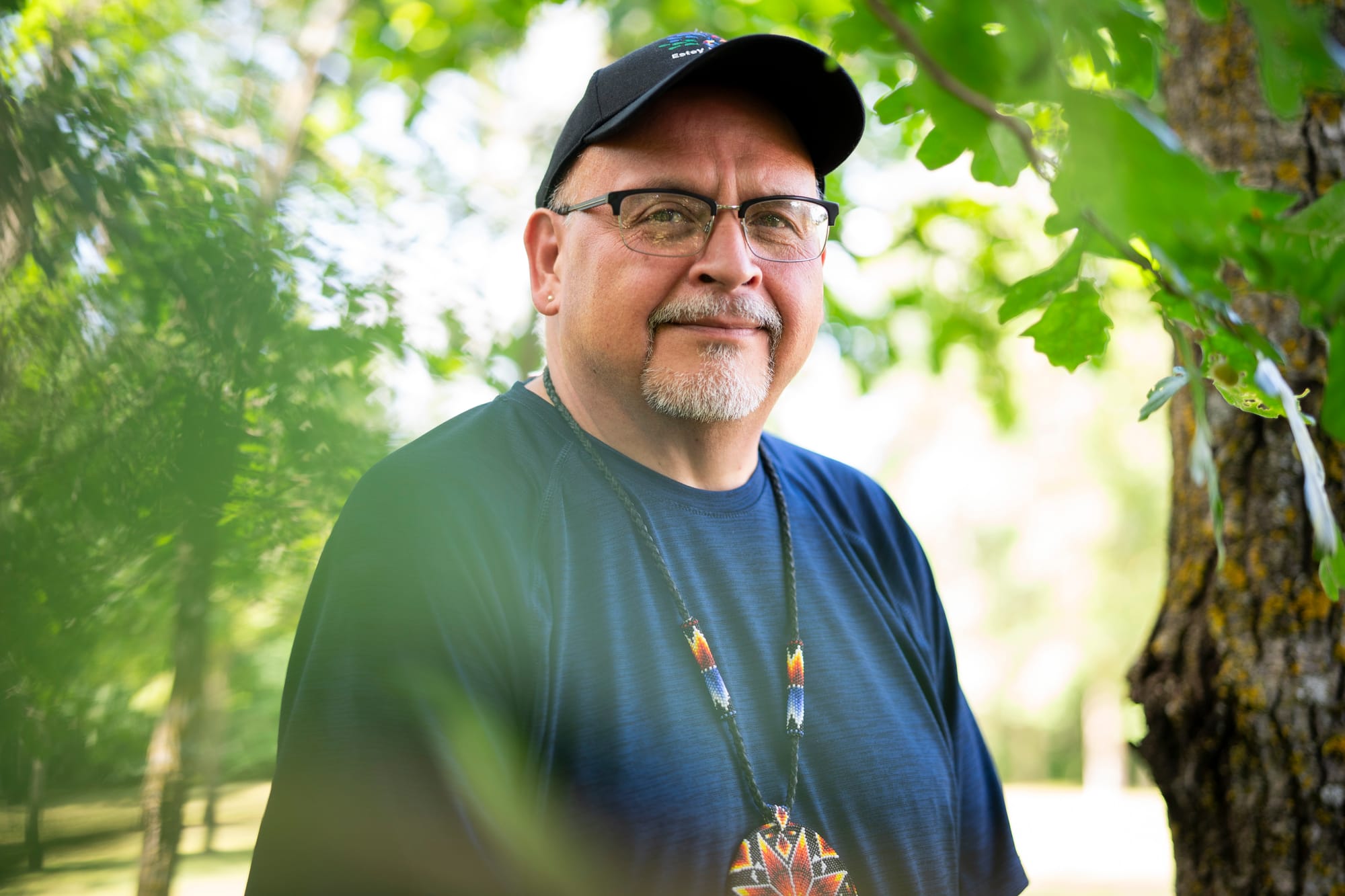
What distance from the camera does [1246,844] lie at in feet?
7.79

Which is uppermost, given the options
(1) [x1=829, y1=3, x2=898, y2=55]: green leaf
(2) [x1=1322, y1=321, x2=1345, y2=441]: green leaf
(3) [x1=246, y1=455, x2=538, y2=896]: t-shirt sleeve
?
(1) [x1=829, y1=3, x2=898, y2=55]: green leaf

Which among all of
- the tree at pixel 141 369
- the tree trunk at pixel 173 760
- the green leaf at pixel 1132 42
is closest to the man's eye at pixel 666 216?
the tree at pixel 141 369

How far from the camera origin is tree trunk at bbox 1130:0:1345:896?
2.30 meters

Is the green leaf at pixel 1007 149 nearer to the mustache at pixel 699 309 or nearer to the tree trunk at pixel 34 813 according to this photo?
the mustache at pixel 699 309

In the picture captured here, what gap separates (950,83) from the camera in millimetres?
885

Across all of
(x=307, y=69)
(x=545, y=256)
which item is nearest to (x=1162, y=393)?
(x=545, y=256)

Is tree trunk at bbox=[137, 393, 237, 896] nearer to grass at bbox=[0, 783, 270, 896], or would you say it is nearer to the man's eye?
grass at bbox=[0, 783, 270, 896]

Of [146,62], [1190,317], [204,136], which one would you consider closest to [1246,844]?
[1190,317]

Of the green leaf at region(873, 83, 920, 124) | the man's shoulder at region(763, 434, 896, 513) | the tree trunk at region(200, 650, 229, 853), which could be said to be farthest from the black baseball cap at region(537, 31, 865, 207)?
the tree trunk at region(200, 650, 229, 853)

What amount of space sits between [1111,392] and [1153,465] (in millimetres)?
2477

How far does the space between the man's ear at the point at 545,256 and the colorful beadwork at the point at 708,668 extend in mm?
762

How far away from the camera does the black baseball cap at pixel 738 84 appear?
1.89m

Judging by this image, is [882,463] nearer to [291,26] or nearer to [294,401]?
[291,26]

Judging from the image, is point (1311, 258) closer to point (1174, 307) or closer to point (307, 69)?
point (1174, 307)
